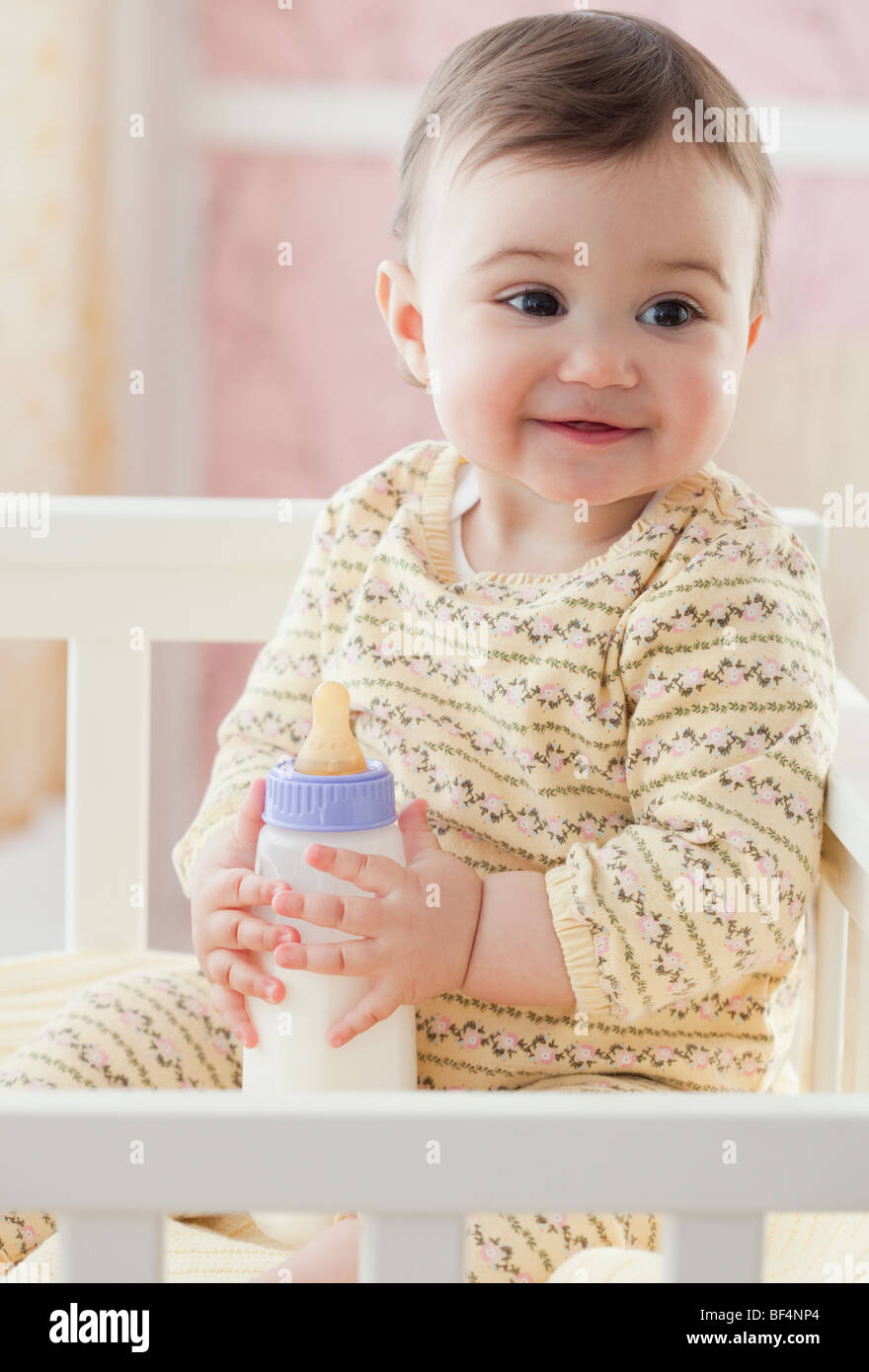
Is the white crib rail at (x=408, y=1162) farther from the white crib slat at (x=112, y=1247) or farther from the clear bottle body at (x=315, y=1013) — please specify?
the clear bottle body at (x=315, y=1013)

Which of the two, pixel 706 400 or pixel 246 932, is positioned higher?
pixel 706 400

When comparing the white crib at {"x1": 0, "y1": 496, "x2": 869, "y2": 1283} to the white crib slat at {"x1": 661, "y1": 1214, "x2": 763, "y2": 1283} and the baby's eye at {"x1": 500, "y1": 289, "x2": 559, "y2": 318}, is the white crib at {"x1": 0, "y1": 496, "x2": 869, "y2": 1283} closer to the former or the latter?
the white crib slat at {"x1": 661, "y1": 1214, "x2": 763, "y2": 1283}

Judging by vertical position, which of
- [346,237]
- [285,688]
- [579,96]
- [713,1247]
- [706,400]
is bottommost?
[713,1247]

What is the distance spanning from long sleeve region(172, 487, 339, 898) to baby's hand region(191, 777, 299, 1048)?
0.12 m

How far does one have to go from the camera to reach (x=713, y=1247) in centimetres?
50

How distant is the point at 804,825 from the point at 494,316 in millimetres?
296

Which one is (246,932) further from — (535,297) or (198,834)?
(535,297)

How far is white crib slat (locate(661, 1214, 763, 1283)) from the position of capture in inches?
19.5

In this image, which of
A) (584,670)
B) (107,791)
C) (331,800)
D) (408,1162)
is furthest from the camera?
(107,791)

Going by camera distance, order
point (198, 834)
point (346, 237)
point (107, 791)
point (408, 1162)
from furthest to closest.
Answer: point (346, 237), point (107, 791), point (198, 834), point (408, 1162)

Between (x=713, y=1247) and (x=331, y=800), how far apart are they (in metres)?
0.27

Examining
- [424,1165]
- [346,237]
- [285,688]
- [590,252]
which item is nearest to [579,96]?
[590,252]

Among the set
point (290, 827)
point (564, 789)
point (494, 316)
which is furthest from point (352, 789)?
point (494, 316)

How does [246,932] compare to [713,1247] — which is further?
[246,932]
